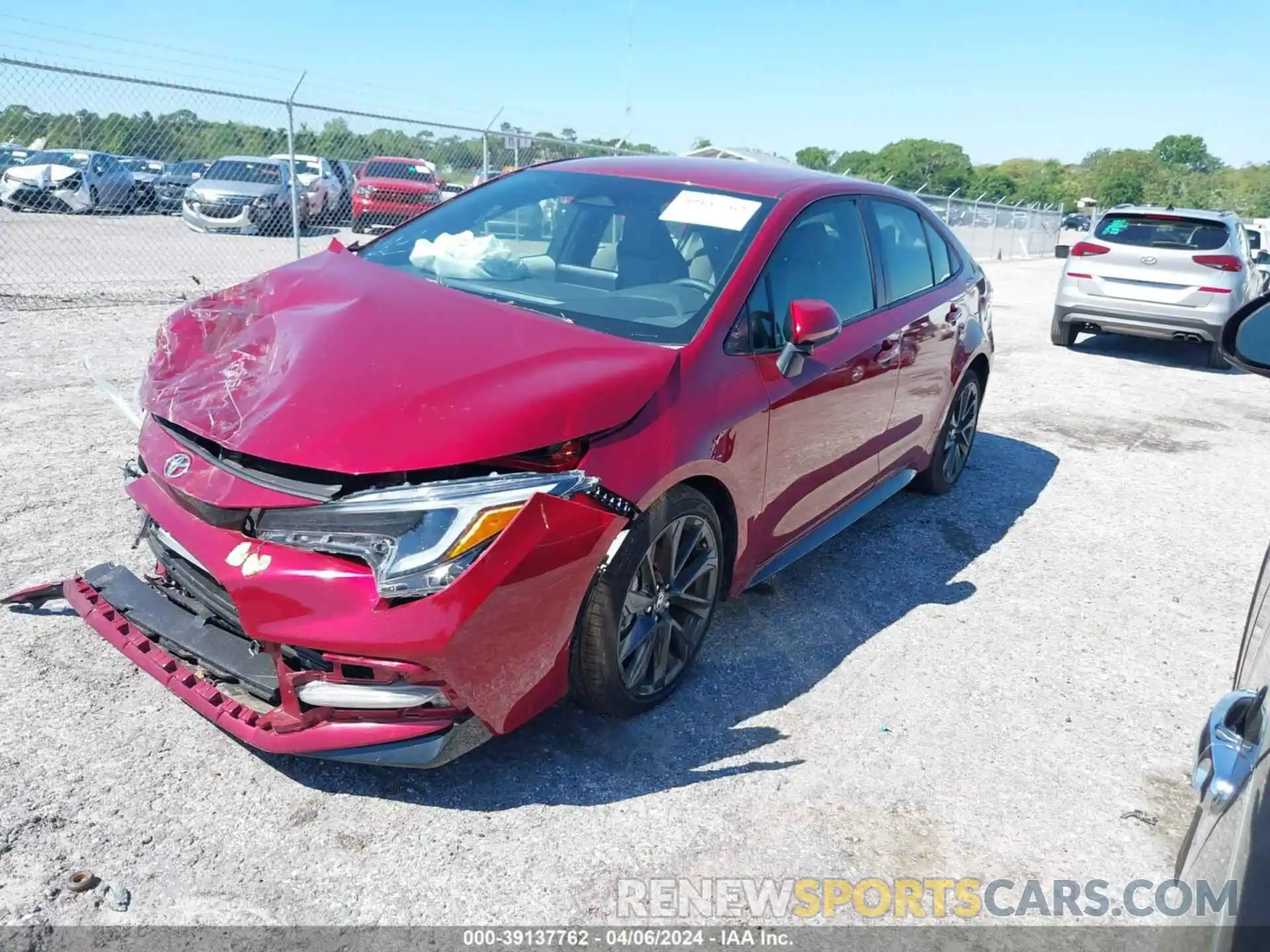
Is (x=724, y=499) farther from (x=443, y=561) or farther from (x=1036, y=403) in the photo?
(x=1036, y=403)

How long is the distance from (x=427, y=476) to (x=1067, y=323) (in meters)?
10.4

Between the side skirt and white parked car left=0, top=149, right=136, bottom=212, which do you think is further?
white parked car left=0, top=149, right=136, bottom=212

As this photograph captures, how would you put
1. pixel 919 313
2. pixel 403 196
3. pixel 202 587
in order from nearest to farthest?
pixel 202 587 → pixel 919 313 → pixel 403 196

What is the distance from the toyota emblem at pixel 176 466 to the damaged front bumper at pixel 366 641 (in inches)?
2.7

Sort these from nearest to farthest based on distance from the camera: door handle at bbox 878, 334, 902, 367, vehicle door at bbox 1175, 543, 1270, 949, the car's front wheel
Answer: vehicle door at bbox 1175, 543, 1270, 949, the car's front wheel, door handle at bbox 878, 334, 902, 367

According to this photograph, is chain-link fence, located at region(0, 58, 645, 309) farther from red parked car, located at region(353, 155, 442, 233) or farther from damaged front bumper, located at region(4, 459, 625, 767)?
damaged front bumper, located at region(4, 459, 625, 767)

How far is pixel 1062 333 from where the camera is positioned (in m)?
11.2

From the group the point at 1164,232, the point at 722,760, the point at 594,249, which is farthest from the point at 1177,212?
the point at 722,760

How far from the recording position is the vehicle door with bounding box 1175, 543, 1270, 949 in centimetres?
123

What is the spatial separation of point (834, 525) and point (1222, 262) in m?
8.31

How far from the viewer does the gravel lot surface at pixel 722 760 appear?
2.38 meters

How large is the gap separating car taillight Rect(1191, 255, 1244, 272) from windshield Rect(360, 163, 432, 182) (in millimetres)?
10584

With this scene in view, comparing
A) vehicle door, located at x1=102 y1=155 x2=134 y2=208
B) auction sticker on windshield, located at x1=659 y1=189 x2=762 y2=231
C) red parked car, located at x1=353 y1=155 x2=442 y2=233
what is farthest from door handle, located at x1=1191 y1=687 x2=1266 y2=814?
vehicle door, located at x1=102 y1=155 x2=134 y2=208

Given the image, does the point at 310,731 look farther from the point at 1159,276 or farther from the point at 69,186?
the point at 69,186
